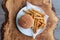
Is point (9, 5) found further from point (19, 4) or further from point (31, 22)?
point (31, 22)

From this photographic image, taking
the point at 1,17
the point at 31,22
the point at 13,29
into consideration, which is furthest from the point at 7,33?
the point at 1,17

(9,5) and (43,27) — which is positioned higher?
(9,5)

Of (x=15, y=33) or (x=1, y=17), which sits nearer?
(x=15, y=33)

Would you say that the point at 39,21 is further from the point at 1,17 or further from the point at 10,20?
the point at 1,17
